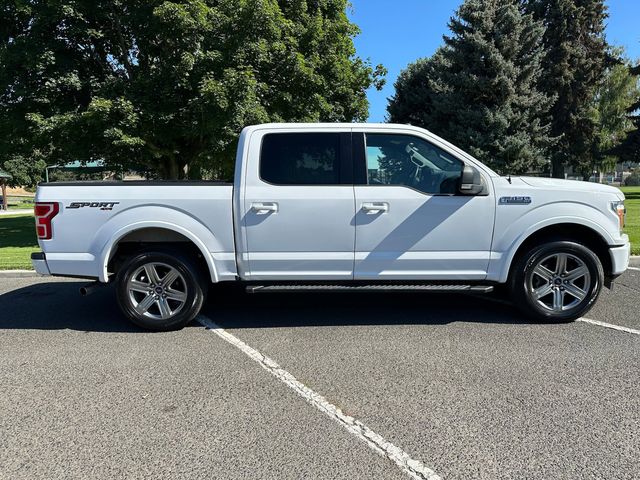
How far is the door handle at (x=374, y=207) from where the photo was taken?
469 cm

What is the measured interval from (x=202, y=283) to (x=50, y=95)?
9.84 metres

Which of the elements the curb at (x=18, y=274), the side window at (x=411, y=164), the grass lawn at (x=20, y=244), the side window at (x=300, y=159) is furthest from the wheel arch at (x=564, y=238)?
the curb at (x=18, y=274)

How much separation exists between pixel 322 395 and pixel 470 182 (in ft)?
8.08

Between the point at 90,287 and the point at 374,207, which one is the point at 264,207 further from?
the point at 90,287

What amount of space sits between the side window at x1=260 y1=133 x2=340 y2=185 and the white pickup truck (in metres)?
0.01

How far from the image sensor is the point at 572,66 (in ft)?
102

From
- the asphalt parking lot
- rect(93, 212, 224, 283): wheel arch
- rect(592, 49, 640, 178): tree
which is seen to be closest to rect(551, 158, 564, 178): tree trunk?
rect(592, 49, 640, 178): tree

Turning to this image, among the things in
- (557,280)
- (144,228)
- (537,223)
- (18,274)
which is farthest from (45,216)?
(557,280)

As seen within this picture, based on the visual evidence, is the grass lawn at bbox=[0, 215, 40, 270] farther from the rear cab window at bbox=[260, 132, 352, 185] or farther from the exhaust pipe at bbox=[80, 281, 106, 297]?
the rear cab window at bbox=[260, 132, 352, 185]

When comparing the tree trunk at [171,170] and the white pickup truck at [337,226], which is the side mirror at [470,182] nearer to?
the white pickup truck at [337,226]

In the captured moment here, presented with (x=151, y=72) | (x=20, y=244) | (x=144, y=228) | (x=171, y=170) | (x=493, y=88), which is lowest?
(x=20, y=244)

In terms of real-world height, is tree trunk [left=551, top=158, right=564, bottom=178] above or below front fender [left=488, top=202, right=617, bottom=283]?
above

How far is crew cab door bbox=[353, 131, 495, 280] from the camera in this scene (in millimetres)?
4734

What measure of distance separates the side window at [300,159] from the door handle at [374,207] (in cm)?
38
